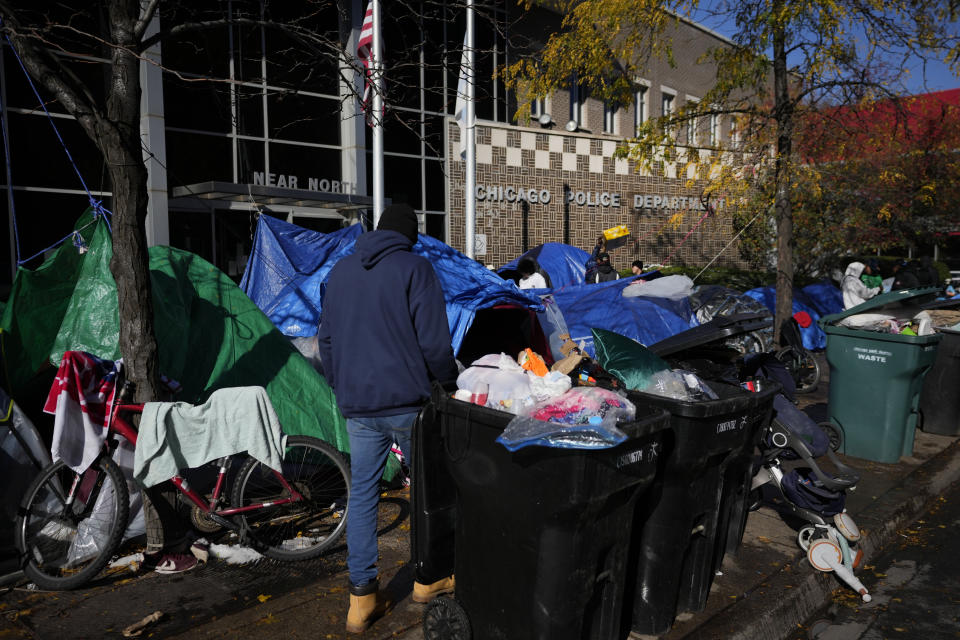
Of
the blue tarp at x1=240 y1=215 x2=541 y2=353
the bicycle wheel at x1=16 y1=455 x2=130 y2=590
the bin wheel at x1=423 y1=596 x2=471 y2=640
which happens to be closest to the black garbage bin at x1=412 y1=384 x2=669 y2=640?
the bin wheel at x1=423 y1=596 x2=471 y2=640

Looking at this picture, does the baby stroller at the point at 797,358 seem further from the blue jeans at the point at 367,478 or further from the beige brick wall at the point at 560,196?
the blue jeans at the point at 367,478

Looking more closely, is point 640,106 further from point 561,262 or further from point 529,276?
point 529,276

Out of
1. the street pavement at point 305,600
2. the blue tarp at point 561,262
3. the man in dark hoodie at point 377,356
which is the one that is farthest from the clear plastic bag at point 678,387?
the blue tarp at point 561,262

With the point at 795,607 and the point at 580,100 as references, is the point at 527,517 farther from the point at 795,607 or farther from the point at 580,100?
the point at 580,100

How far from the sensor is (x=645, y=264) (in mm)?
20594

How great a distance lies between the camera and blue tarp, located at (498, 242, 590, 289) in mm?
14867

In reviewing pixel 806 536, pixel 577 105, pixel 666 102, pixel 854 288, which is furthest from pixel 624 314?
pixel 666 102

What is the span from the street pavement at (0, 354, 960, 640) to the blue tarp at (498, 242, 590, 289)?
10.5 m

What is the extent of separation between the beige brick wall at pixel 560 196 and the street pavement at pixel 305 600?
1192cm

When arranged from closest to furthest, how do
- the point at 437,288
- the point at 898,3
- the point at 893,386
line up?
the point at 437,288, the point at 893,386, the point at 898,3

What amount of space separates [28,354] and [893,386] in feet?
21.7

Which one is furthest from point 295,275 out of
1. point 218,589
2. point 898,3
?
point 898,3

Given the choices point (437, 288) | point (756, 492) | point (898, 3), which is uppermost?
point (898, 3)

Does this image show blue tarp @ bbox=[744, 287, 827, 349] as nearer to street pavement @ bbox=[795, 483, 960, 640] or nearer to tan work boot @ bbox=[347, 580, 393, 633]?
street pavement @ bbox=[795, 483, 960, 640]
